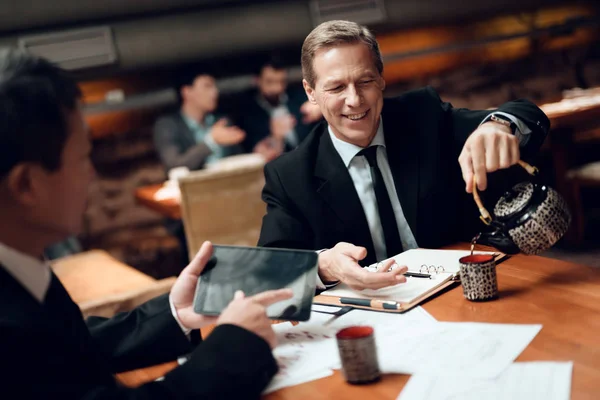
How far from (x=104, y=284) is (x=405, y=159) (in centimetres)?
188

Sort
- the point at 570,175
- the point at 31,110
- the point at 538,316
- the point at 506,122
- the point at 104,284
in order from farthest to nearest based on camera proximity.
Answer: the point at 570,175
the point at 104,284
the point at 506,122
the point at 538,316
the point at 31,110

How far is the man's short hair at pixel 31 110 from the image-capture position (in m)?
0.88

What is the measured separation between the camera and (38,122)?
902 mm

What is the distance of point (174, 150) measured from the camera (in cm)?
467

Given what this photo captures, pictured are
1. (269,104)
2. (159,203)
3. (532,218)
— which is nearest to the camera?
(532,218)

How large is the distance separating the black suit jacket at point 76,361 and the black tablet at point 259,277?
0.19 meters

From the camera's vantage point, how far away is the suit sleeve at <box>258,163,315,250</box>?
6.16 ft

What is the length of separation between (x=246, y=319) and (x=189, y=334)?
342 mm

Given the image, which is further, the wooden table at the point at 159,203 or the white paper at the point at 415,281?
the wooden table at the point at 159,203

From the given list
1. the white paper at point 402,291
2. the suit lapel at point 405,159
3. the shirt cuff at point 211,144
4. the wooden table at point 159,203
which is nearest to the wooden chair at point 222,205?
the wooden table at point 159,203

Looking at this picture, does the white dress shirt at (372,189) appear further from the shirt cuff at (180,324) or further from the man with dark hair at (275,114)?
the man with dark hair at (275,114)

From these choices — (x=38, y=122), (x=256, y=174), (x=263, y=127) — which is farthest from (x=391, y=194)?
(x=263, y=127)

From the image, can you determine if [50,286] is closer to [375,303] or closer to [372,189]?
[375,303]

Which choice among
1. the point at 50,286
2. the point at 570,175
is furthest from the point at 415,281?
the point at 570,175
